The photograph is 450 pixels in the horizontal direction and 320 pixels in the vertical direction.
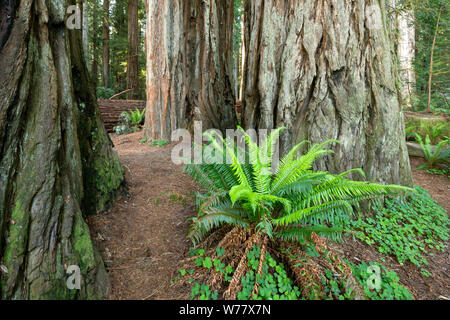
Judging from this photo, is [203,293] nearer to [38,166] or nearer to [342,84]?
[38,166]

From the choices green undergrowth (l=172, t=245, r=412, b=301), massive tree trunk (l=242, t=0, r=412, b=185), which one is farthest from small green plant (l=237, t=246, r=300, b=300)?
massive tree trunk (l=242, t=0, r=412, b=185)

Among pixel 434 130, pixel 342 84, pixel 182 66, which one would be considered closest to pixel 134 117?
pixel 182 66

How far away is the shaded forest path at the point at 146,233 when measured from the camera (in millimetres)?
1878

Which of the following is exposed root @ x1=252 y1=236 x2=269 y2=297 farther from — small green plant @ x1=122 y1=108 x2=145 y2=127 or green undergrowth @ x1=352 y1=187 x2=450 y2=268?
small green plant @ x1=122 y1=108 x2=145 y2=127

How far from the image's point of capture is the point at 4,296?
1.42m

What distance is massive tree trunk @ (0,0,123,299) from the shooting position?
59.6 inches

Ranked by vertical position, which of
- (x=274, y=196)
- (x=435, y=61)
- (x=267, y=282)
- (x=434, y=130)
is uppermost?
(x=435, y=61)

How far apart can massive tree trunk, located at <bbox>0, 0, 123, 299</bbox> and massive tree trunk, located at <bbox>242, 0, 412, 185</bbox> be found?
2.31 m

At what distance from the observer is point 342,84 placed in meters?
2.92

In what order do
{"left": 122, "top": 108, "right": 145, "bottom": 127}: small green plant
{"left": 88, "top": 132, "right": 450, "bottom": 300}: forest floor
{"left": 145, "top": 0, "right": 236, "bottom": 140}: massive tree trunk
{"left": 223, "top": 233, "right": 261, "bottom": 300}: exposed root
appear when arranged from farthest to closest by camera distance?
{"left": 122, "top": 108, "right": 145, "bottom": 127}: small green plant < {"left": 145, "top": 0, "right": 236, "bottom": 140}: massive tree trunk < {"left": 88, "top": 132, "right": 450, "bottom": 300}: forest floor < {"left": 223, "top": 233, "right": 261, "bottom": 300}: exposed root

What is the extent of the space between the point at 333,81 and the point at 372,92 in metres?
Result: 0.47

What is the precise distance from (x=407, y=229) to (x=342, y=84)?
1.72m
